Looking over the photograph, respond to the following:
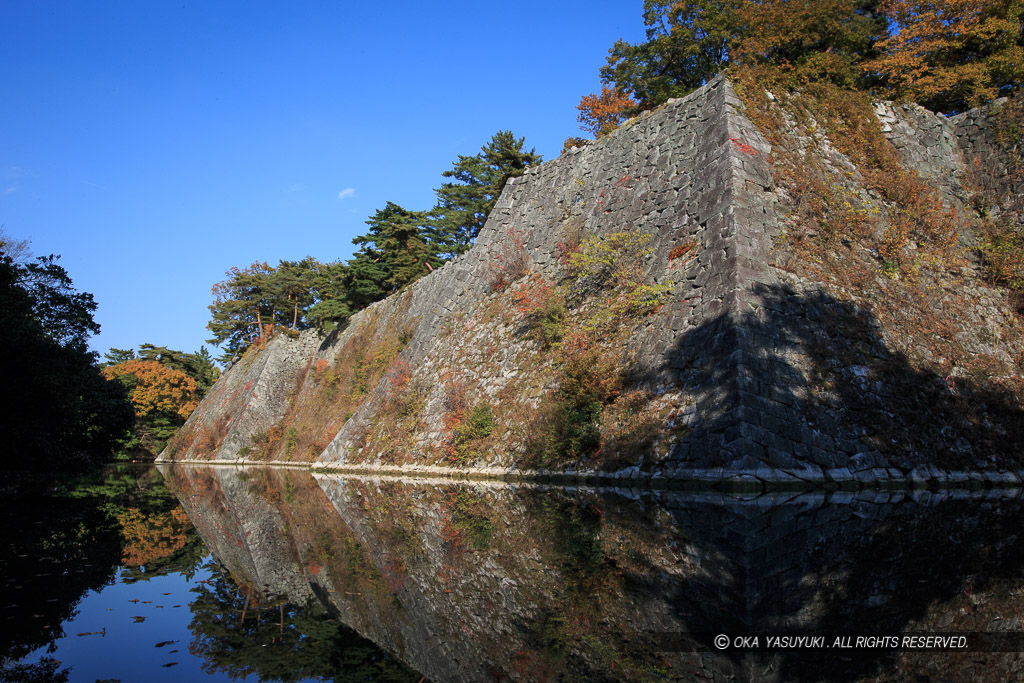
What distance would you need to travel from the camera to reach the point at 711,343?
1195 centimetres

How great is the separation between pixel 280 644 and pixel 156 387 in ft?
209

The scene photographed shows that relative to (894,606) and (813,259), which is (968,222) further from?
(894,606)

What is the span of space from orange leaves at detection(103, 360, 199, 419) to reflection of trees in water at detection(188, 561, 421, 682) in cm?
5994

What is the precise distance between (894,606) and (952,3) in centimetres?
2107

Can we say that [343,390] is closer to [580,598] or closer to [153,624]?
[153,624]

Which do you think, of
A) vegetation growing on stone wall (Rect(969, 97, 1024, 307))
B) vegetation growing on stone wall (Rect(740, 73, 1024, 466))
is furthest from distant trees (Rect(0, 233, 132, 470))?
vegetation growing on stone wall (Rect(969, 97, 1024, 307))

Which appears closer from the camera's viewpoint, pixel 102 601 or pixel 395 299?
pixel 102 601

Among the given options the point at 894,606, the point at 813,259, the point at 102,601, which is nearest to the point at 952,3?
the point at 813,259

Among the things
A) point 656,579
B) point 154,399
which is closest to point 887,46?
point 656,579

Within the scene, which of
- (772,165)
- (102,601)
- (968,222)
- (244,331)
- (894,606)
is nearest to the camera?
(894,606)

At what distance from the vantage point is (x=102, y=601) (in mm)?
4988

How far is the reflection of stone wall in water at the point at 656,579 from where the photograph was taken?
3359 millimetres

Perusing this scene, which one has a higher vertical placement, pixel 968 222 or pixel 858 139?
pixel 858 139

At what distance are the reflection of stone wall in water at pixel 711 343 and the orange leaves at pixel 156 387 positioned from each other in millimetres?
44668
